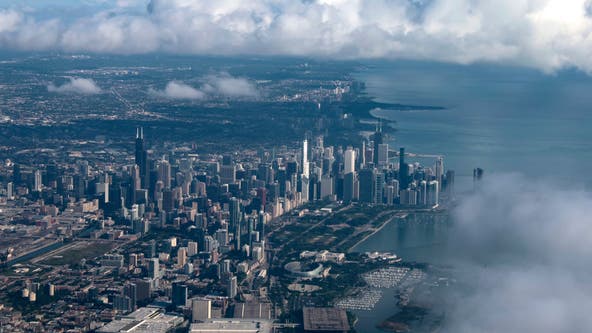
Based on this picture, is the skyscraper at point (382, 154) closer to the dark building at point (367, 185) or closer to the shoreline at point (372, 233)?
the dark building at point (367, 185)

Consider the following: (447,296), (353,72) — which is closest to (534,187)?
(447,296)

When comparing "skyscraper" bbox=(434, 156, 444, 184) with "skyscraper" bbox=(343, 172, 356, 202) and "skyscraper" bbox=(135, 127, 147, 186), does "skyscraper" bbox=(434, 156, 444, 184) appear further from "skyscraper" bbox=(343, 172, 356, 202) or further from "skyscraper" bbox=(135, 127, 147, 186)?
"skyscraper" bbox=(135, 127, 147, 186)

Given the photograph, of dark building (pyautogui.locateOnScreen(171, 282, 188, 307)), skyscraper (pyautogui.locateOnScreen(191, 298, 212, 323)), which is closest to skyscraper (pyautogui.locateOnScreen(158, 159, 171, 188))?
dark building (pyautogui.locateOnScreen(171, 282, 188, 307))

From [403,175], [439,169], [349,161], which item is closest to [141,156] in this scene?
[349,161]

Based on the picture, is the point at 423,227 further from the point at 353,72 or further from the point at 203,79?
A: the point at 203,79

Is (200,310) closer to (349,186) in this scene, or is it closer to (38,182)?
(349,186)
